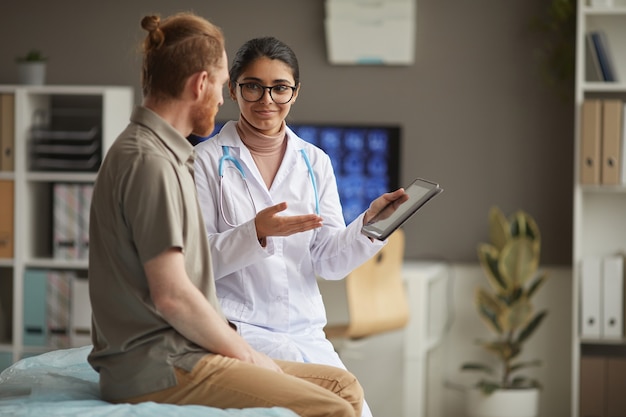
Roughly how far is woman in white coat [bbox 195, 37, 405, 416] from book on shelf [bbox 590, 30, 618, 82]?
240 cm

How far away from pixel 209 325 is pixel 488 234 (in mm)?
3247

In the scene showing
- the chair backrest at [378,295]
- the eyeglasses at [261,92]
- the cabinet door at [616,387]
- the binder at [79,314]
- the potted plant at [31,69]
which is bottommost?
the cabinet door at [616,387]

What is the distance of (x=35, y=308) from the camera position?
15.9 feet

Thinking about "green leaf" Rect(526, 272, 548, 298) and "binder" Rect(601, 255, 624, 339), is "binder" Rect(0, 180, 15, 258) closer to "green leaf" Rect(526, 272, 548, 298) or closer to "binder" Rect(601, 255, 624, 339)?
"green leaf" Rect(526, 272, 548, 298)

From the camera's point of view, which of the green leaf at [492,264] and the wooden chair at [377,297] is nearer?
the wooden chair at [377,297]

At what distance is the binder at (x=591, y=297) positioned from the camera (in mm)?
4344

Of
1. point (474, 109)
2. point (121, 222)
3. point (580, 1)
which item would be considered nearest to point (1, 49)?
point (474, 109)

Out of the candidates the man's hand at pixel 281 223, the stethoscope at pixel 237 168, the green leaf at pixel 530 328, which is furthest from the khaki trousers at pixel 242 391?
the green leaf at pixel 530 328

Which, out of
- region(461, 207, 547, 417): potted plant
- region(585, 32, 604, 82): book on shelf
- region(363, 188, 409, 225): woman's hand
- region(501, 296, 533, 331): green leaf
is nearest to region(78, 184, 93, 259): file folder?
region(461, 207, 547, 417): potted plant

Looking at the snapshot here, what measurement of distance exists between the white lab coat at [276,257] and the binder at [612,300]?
230 cm

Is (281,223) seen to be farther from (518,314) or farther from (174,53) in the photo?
(518,314)

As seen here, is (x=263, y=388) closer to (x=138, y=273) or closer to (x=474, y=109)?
(x=138, y=273)

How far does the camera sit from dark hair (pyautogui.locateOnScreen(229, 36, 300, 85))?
7.45 ft

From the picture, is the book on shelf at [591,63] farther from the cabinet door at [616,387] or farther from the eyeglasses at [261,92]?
the eyeglasses at [261,92]
